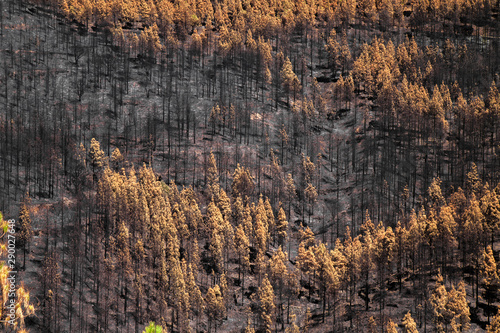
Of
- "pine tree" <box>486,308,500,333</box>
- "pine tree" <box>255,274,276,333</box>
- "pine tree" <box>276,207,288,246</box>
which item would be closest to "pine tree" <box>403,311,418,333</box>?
"pine tree" <box>486,308,500,333</box>

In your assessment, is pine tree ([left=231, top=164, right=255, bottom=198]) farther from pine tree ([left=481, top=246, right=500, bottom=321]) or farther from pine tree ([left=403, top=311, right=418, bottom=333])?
pine tree ([left=481, top=246, right=500, bottom=321])

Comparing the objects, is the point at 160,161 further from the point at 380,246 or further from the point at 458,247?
the point at 458,247

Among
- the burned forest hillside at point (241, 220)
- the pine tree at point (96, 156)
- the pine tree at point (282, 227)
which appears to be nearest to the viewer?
the burned forest hillside at point (241, 220)

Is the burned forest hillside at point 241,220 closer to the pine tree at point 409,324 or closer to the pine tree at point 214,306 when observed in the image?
the pine tree at point 214,306

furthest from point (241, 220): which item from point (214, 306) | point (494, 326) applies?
→ point (494, 326)

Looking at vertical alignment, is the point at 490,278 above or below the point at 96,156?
below

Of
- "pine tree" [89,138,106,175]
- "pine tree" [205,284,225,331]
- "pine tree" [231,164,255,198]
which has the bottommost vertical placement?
"pine tree" [205,284,225,331]

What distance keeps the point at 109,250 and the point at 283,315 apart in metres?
43.5

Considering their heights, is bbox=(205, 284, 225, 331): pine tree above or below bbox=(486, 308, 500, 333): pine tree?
below

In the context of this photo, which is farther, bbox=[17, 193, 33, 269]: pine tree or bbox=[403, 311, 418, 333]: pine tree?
bbox=[17, 193, 33, 269]: pine tree

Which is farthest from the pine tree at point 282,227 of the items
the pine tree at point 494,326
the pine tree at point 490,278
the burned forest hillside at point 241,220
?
the pine tree at point 494,326

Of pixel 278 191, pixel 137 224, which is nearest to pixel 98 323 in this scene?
pixel 137 224

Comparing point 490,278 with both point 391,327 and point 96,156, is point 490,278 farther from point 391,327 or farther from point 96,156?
point 96,156

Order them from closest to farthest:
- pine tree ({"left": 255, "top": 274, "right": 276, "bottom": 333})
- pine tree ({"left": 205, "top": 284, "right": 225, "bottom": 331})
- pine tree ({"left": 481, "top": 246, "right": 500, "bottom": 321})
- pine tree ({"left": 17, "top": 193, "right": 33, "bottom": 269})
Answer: pine tree ({"left": 481, "top": 246, "right": 500, "bottom": 321}) < pine tree ({"left": 255, "top": 274, "right": 276, "bottom": 333}) < pine tree ({"left": 17, "top": 193, "right": 33, "bottom": 269}) < pine tree ({"left": 205, "top": 284, "right": 225, "bottom": 331})
